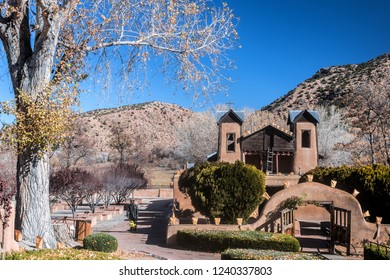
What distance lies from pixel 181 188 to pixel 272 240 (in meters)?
7.39

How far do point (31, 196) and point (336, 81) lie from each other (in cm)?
2020

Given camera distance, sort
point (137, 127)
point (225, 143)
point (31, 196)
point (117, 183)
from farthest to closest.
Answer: point (137, 127)
point (117, 183)
point (225, 143)
point (31, 196)

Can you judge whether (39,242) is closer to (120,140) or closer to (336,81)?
(336,81)

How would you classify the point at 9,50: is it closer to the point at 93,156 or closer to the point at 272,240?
the point at 272,240

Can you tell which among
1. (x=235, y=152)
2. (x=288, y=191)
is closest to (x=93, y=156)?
(x=235, y=152)

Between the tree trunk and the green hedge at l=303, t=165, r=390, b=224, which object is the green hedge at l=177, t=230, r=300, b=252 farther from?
the green hedge at l=303, t=165, r=390, b=224

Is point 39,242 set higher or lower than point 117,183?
lower

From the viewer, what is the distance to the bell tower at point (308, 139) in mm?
21172

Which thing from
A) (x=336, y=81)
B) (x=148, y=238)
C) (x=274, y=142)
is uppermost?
(x=336, y=81)

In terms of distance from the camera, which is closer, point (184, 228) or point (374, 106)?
point (184, 228)

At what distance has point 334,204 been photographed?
13.6m

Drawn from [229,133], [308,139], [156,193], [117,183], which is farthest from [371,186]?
[156,193]

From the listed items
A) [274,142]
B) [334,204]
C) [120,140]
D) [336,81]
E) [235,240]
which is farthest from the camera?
[120,140]

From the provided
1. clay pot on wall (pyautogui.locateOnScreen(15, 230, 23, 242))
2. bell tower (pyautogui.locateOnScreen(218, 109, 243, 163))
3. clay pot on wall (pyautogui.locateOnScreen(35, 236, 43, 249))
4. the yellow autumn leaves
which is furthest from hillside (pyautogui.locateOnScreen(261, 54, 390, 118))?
clay pot on wall (pyautogui.locateOnScreen(15, 230, 23, 242))
